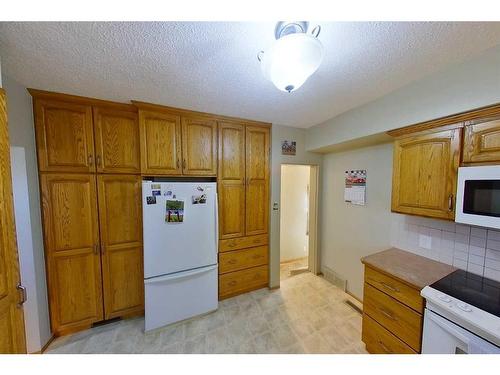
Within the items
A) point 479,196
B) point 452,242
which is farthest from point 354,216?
point 479,196

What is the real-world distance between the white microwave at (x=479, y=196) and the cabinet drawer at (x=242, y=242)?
181 centimetres

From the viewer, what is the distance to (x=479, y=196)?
1.09m

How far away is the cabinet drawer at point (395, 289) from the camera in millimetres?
1215

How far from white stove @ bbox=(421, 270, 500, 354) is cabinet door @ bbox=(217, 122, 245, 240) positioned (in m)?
1.74

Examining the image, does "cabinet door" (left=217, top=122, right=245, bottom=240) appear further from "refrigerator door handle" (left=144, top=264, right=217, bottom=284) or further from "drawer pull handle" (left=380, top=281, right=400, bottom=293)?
"drawer pull handle" (left=380, top=281, right=400, bottom=293)

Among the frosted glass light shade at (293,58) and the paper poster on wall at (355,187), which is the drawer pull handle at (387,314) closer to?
the paper poster on wall at (355,187)

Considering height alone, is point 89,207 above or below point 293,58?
below

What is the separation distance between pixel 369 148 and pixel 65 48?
275 centimetres

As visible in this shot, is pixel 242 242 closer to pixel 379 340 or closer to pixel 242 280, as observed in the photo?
pixel 242 280

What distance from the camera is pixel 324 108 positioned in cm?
192

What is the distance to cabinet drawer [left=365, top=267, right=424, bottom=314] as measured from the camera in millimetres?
1215

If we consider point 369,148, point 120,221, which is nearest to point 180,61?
point 120,221

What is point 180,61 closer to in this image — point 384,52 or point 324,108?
point 384,52

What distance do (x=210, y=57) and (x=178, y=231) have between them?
156cm
